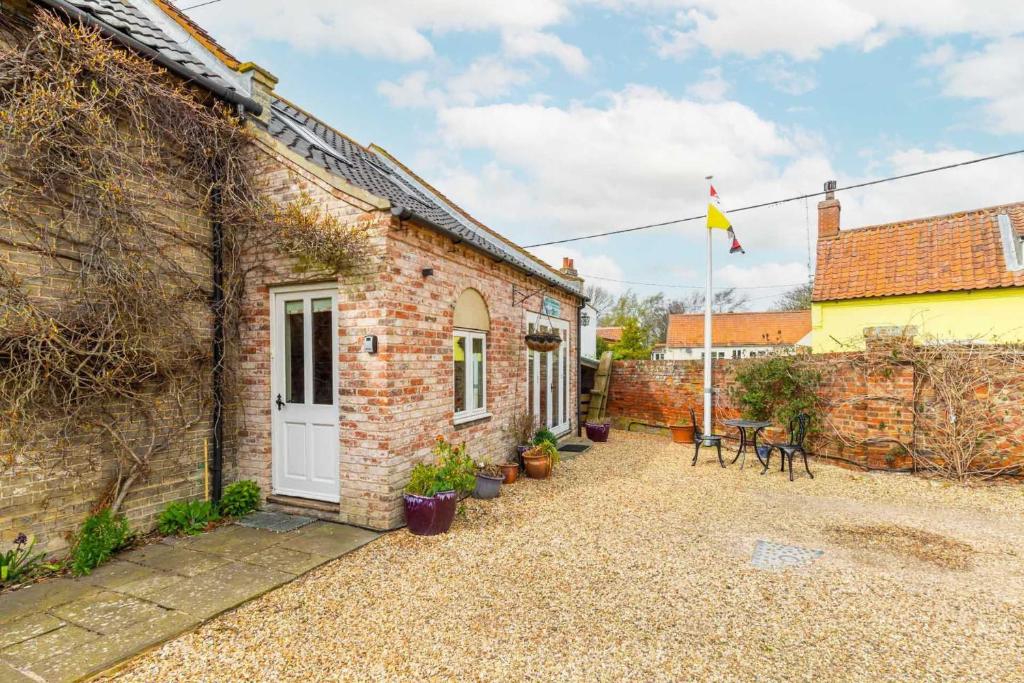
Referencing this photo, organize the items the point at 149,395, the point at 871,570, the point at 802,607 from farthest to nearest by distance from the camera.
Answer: the point at 149,395, the point at 871,570, the point at 802,607

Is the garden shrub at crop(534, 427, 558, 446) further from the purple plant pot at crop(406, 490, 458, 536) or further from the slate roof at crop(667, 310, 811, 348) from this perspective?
the slate roof at crop(667, 310, 811, 348)

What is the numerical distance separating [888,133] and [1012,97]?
159cm

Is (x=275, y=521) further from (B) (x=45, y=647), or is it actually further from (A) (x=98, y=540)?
(B) (x=45, y=647)

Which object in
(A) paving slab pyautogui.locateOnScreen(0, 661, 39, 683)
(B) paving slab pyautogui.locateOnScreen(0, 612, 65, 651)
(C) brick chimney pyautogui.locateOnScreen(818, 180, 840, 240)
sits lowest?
(B) paving slab pyautogui.locateOnScreen(0, 612, 65, 651)

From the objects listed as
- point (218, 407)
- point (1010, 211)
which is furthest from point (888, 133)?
point (218, 407)

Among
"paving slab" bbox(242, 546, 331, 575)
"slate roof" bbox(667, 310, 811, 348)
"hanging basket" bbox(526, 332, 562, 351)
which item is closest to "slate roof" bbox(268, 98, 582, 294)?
"hanging basket" bbox(526, 332, 562, 351)

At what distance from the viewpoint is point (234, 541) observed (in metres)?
4.64

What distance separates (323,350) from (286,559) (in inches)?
82.3

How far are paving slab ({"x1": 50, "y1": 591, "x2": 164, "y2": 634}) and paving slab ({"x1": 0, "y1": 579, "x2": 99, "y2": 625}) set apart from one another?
0.11 m

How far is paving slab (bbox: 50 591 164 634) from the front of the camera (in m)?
3.17

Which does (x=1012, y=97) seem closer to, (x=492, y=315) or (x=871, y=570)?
(x=871, y=570)

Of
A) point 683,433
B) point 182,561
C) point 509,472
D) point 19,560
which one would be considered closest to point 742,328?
point 683,433

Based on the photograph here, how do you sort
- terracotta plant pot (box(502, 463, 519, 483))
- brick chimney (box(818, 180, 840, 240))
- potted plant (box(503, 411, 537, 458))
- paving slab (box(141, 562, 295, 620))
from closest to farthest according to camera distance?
paving slab (box(141, 562, 295, 620)) → terracotta plant pot (box(502, 463, 519, 483)) → potted plant (box(503, 411, 537, 458)) → brick chimney (box(818, 180, 840, 240))

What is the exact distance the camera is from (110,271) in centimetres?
418
